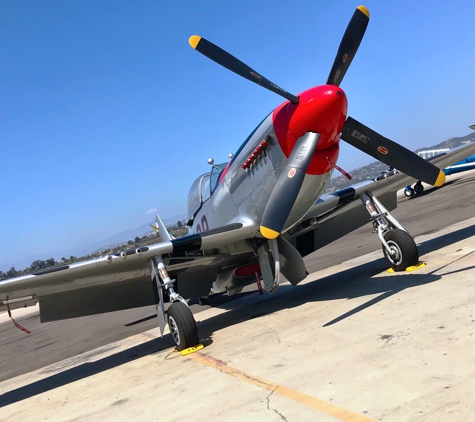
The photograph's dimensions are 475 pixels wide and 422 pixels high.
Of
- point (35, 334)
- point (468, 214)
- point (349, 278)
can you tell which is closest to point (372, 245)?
point (468, 214)

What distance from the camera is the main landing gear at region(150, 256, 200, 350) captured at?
6.66m

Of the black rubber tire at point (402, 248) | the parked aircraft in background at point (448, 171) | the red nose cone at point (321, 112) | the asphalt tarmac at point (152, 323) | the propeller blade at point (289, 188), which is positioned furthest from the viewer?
the parked aircraft in background at point (448, 171)

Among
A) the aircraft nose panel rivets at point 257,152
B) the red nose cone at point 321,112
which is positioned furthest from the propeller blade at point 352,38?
the aircraft nose panel rivets at point 257,152

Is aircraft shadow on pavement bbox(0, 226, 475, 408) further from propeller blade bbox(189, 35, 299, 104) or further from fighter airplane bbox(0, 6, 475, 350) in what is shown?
propeller blade bbox(189, 35, 299, 104)

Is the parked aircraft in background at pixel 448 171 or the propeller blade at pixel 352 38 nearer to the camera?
the propeller blade at pixel 352 38

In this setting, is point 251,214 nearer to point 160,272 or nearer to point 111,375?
point 160,272

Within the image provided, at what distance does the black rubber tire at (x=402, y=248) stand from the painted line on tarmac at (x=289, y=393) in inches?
157

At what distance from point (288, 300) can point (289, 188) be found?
3.32 meters

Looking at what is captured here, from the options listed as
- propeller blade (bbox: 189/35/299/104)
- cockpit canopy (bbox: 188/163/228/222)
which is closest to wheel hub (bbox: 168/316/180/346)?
cockpit canopy (bbox: 188/163/228/222)

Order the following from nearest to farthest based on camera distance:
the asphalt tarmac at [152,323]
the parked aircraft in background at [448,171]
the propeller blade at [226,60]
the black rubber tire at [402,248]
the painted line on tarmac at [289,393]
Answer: the painted line on tarmac at [289,393], the propeller blade at [226,60], the asphalt tarmac at [152,323], the black rubber tire at [402,248], the parked aircraft in background at [448,171]

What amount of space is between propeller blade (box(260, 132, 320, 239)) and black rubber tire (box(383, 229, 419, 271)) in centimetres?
277

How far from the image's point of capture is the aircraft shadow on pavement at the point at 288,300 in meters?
6.75

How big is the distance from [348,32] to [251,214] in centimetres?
312

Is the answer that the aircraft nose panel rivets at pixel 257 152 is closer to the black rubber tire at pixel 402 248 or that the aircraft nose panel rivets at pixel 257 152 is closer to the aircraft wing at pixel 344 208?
the aircraft wing at pixel 344 208
